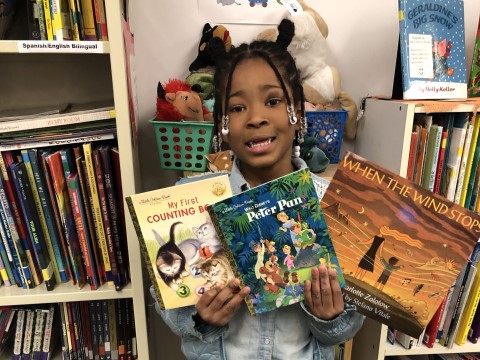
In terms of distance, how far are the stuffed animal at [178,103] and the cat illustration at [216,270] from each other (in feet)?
1.53

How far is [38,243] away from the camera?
93 centimetres

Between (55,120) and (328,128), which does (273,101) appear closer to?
(328,128)

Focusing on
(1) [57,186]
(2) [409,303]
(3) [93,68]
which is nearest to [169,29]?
(3) [93,68]

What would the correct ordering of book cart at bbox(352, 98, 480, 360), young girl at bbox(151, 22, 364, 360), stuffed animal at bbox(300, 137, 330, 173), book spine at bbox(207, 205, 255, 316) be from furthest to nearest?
stuffed animal at bbox(300, 137, 330, 173) → book cart at bbox(352, 98, 480, 360) → young girl at bbox(151, 22, 364, 360) → book spine at bbox(207, 205, 255, 316)

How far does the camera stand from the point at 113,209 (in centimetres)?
91

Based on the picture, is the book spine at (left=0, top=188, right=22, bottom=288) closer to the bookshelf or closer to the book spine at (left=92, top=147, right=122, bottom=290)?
the bookshelf

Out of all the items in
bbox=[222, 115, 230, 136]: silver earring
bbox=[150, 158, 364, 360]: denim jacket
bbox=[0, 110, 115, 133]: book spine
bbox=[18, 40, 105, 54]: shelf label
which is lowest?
bbox=[150, 158, 364, 360]: denim jacket

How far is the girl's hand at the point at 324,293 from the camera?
0.75 metres

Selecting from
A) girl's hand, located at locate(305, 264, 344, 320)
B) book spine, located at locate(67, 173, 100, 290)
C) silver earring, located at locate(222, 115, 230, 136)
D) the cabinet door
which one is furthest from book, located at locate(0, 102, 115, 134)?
the cabinet door

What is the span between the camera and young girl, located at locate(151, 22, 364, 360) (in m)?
0.82

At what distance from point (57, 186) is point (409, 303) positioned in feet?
2.64

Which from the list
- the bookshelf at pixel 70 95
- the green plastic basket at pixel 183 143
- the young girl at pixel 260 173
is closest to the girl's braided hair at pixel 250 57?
the young girl at pixel 260 173

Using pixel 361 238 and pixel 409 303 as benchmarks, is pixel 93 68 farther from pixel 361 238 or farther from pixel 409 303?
pixel 409 303

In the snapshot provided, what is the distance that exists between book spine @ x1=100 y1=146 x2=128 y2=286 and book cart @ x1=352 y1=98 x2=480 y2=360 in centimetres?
72
